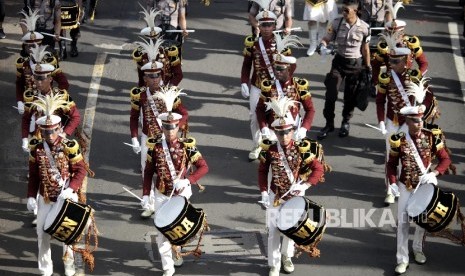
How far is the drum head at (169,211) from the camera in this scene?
13.5 m

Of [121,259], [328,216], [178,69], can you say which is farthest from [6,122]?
[328,216]

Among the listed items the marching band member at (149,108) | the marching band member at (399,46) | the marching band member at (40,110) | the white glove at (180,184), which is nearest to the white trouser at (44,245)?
the white glove at (180,184)

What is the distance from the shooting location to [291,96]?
16.0 meters

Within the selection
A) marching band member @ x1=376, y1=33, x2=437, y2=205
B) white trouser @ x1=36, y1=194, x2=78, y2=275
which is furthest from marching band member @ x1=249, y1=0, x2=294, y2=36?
white trouser @ x1=36, y1=194, x2=78, y2=275

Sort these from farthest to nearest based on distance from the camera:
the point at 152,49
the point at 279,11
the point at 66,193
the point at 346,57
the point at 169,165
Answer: the point at 279,11 → the point at 346,57 → the point at 152,49 → the point at 169,165 → the point at 66,193

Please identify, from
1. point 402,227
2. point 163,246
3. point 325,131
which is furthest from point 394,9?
point 163,246

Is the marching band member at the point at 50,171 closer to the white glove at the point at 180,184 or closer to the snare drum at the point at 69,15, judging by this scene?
the white glove at the point at 180,184

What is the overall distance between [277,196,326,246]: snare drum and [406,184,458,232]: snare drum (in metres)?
1.22

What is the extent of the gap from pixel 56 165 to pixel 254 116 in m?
4.24

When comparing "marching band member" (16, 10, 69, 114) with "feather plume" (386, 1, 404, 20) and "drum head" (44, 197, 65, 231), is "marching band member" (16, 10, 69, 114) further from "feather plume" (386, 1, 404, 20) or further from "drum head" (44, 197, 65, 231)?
"feather plume" (386, 1, 404, 20)

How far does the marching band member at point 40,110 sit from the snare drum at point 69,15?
4098 mm

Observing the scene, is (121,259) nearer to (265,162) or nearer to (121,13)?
(265,162)

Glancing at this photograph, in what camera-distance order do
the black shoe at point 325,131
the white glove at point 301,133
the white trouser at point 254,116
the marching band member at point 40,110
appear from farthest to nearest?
the black shoe at point 325,131
the white trouser at point 254,116
the white glove at point 301,133
the marching band member at point 40,110

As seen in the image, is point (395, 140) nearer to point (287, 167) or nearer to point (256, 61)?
point (287, 167)
